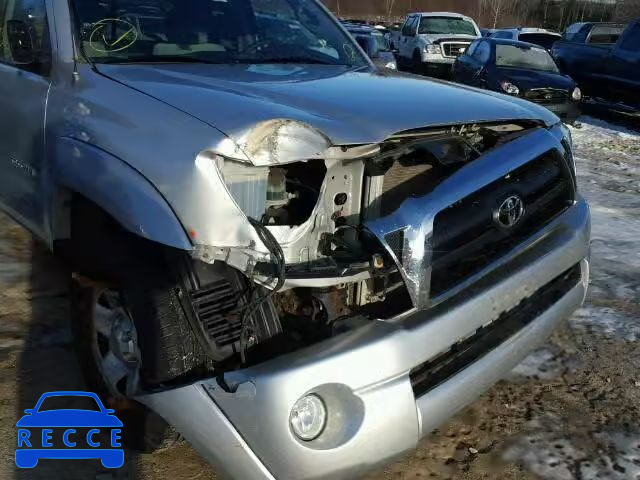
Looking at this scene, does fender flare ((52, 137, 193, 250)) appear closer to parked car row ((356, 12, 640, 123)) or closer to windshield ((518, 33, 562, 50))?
parked car row ((356, 12, 640, 123))

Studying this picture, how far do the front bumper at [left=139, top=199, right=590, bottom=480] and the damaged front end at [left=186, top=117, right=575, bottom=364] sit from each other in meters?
0.12

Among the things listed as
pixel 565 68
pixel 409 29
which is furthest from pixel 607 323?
pixel 409 29

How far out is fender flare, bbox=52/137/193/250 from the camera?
6.88 feet

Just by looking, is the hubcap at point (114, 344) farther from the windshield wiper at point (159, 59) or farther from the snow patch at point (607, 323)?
the snow patch at point (607, 323)

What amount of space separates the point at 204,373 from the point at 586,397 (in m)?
1.93

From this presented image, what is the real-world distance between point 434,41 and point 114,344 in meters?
→ 16.0

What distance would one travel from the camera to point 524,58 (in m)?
12.1

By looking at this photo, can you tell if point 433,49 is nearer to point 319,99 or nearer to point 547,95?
point 547,95

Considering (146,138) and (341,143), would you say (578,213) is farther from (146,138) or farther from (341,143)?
(146,138)

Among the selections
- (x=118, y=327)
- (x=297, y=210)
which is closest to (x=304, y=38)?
(x=297, y=210)

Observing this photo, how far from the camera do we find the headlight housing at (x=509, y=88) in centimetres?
1101

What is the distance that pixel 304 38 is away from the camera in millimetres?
3773

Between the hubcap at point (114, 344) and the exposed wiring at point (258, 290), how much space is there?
1.56 feet

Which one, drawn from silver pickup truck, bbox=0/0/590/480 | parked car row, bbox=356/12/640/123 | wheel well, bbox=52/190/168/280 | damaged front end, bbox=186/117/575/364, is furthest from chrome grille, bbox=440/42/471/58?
wheel well, bbox=52/190/168/280
